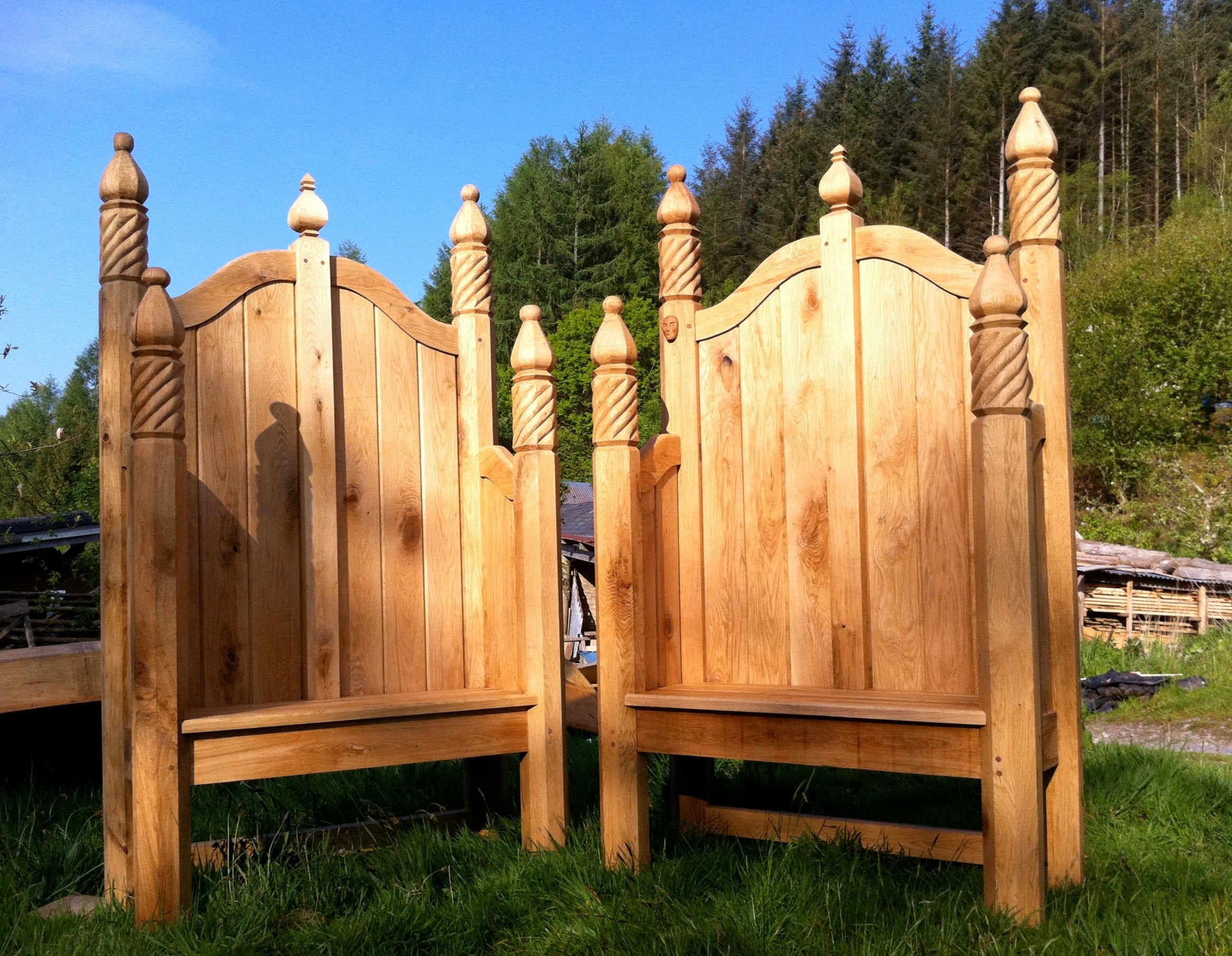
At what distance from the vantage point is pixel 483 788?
160 inches

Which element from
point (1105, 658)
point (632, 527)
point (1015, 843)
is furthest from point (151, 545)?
point (1105, 658)

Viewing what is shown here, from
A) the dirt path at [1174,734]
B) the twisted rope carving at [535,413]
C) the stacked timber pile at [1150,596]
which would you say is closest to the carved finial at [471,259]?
the twisted rope carving at [535,413]

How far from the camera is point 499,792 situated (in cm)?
409

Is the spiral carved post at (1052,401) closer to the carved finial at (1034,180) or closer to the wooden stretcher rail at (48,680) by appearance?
the carved finial at (1034,180)

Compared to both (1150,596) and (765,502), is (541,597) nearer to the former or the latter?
(765,502)

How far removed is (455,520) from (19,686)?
1554 millimetres

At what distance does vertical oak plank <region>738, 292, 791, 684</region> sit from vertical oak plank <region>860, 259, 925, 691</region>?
0.95ft

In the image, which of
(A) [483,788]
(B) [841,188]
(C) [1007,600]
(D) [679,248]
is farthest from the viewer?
(A) [483,788]

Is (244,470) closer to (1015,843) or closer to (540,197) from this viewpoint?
(1015,843)

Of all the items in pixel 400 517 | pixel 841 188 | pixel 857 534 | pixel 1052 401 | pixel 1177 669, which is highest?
pixel 841 188

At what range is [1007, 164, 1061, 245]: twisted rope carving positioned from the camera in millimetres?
3271

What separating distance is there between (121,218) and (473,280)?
45.7 inches

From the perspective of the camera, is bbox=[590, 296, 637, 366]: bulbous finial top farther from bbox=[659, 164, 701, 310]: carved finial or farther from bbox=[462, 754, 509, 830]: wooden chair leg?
bbox=[462, 754, 509, 830]: wooden chair leg

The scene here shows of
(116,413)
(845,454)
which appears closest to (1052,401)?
(845,454)
